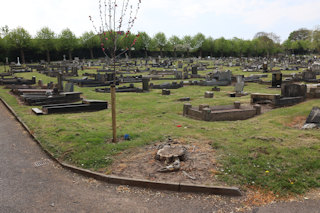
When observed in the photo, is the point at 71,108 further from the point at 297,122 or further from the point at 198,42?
the point at 198,42

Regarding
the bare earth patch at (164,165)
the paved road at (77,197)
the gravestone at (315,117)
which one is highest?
the gravestone at (315,117)

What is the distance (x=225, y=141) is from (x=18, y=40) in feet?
246

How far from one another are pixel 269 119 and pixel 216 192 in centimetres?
759

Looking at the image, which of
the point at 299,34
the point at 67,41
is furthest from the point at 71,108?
the point at 299,34

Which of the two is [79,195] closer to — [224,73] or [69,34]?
[224,73]

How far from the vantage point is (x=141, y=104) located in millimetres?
17172

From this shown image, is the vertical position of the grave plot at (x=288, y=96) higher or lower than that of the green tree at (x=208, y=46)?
lower

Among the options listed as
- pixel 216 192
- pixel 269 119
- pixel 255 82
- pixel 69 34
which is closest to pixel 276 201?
pixel 216 192

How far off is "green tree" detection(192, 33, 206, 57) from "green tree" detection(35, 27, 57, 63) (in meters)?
49.2

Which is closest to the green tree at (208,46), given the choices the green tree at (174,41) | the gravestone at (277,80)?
the green tree at (174,41)

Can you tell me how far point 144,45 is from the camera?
306 feet

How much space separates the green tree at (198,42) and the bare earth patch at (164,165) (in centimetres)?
9305

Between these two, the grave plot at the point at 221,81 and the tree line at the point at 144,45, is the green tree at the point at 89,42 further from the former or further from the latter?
the grave plot at the point at 221,81

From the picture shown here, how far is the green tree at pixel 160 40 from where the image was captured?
9544cm
